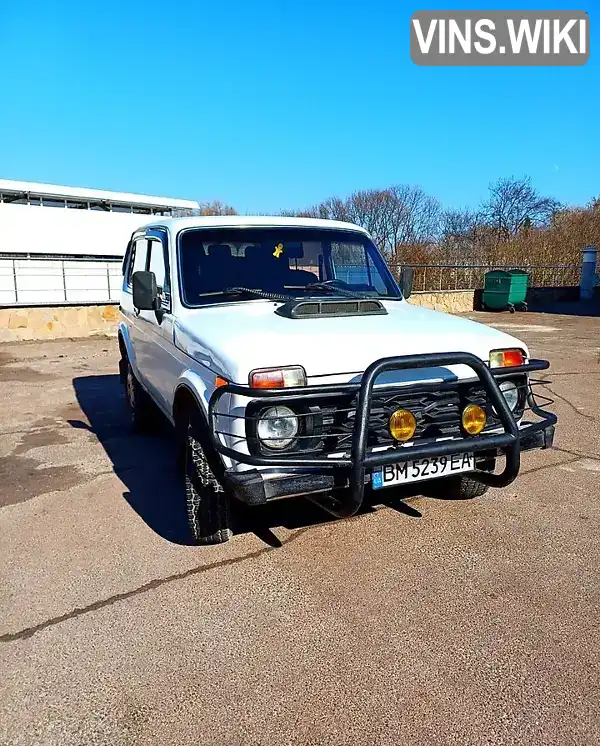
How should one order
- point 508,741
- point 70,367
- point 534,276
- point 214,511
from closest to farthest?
point 508,741 → point 214,511 → point 70,367 → point 534,276

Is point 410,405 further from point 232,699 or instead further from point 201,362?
point 232,699

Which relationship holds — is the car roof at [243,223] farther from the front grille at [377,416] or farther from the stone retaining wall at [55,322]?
the stone retaining wall at [55,322]

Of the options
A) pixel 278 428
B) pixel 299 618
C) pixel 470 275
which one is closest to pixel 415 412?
pixel 278 428

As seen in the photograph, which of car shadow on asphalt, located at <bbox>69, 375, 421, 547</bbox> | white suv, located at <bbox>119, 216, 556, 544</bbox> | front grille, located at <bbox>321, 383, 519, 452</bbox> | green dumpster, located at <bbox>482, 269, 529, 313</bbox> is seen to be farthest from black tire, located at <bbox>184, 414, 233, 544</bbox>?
green dumpster, located at <bbox>482, 269, 529, 313</bbox>

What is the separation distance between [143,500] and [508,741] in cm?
299

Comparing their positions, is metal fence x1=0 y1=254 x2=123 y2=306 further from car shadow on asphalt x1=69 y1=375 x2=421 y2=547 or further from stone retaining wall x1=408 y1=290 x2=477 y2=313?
car shadow on asphalt x1=69 y1=375 x2=421 y2=547

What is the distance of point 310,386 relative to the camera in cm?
A: 294

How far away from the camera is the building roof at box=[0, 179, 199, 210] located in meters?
27.6

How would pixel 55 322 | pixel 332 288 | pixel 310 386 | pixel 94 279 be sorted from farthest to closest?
pixel 94 279
pixel 55 322
pixel 332 288
pixel 310 386

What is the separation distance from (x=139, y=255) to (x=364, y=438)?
380cm

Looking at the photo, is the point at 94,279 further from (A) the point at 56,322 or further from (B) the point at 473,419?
(B) the point at 473,419

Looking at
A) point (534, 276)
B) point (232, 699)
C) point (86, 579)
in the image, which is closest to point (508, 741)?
point (232, 699)

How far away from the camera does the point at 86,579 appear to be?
3242 mm

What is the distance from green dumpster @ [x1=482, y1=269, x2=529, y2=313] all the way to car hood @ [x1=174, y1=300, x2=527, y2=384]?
58.8ft
